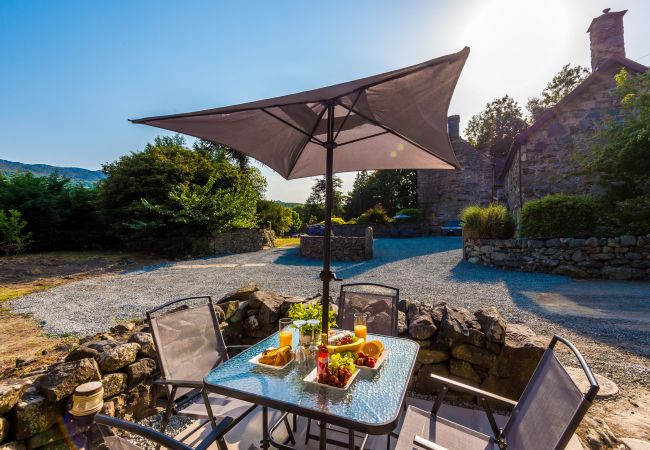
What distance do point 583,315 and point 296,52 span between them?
6.18 m

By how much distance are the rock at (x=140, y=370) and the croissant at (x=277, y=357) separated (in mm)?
1339

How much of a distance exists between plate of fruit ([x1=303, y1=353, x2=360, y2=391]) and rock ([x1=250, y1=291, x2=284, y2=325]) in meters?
1.84

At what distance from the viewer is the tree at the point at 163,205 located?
12.2 m

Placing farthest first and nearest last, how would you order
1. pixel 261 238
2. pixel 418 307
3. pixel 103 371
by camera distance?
pixel 261 238, pixel 418 307, pixel 103 371

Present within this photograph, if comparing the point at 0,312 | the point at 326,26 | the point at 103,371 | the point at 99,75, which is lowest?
the point at 0,312

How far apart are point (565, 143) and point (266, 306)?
496 inches

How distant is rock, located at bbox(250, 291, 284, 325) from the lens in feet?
11.1

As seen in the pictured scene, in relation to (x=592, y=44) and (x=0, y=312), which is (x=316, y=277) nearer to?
(x=0, y=312)

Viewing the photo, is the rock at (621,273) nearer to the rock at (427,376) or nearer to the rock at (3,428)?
the rock at (427,376)

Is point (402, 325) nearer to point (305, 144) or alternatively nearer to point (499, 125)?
point (305, 144)

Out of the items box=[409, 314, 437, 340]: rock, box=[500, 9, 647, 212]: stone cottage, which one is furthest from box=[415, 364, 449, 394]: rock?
box=[500, 9, 647, 212]: stone cottage

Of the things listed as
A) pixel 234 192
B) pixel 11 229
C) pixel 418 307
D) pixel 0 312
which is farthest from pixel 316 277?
pixel 11 229

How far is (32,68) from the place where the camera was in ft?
19.0

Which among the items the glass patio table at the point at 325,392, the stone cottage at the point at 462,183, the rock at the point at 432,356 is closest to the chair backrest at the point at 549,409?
the glass patio table at the point at 325,392
